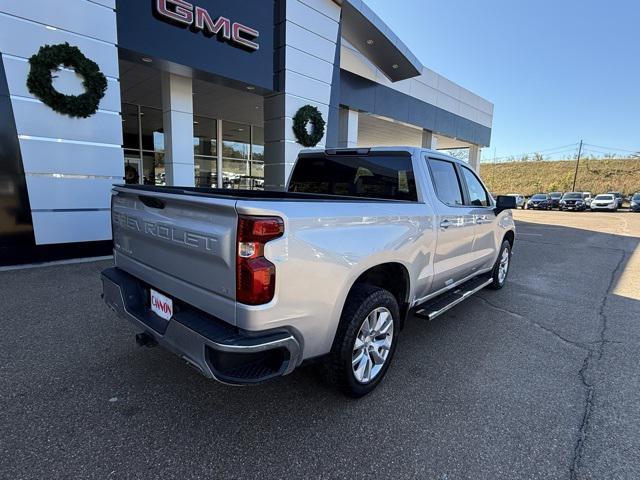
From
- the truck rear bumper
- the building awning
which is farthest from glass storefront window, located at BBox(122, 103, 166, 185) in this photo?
the truck rear bumper

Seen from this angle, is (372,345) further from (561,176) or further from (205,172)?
(561,176)

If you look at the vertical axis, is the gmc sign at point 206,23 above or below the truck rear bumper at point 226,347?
above

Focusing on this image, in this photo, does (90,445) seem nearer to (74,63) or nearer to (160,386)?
(160,386)

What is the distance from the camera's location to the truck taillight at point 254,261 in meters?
1.97

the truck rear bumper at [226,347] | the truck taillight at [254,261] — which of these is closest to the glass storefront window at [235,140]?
the truck rear bumper at [226,347]

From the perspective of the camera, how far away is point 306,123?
1071 cm

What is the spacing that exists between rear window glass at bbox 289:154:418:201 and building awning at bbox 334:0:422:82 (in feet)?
28.8

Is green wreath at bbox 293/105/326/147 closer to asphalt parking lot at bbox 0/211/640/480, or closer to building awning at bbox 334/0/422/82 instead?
building awning at bbox 334/0/422/82

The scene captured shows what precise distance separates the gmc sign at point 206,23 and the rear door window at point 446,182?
693cm

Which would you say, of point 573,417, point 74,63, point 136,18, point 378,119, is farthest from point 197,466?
point 378,119

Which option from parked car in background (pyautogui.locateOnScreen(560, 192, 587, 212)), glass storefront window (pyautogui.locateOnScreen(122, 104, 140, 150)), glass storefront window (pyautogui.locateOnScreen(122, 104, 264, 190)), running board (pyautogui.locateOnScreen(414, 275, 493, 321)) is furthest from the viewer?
parked car in background (pyautogui.locateOnScreen(560, 192, 587, 212))

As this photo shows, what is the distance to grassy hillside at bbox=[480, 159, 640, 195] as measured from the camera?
52.6 meters

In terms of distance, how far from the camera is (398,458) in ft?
7.36

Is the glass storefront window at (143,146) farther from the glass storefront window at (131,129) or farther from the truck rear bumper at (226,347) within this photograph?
the truck rear bumper at (226,347)
